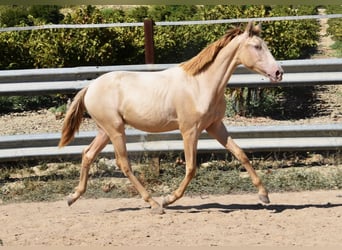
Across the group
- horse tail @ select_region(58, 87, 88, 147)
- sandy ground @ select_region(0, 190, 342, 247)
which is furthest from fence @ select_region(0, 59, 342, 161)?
horse tail @ select_region(58, 87, 88, 147)

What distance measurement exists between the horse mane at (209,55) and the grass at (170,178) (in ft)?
4.76

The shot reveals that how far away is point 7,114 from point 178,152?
4.49 metres

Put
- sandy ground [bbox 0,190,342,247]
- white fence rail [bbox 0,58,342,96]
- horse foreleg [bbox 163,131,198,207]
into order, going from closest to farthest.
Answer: sandy ground [bbox 0,190,342,247] < horse foreleg [bbox 163,131,198,207] < white fence rail [bbox 0,58,342,96]

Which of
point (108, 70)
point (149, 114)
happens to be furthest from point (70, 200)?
point (108, 70)

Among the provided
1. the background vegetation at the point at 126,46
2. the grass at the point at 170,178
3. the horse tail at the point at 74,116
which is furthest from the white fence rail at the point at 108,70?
the background vegetation at the point at 126,46

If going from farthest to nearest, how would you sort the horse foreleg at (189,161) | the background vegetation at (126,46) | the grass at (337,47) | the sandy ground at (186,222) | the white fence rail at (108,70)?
the grass at (337,47) < the background vegetation at (126,46) < the white fence rail at (108,70) < the horse foreleg at (189,161) < the sandy ground at (186,222)

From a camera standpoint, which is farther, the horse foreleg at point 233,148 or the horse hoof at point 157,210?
the horse foreleg at point 233,148

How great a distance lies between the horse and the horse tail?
4 centimetres

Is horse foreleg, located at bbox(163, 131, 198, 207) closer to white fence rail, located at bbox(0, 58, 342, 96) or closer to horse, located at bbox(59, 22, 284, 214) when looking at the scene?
horse, located at bbox(59, 22, 284, 214)

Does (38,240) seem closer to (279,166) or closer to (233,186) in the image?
(233,186)

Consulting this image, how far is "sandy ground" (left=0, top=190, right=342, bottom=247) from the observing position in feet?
20.0

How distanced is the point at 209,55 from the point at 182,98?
49 centimetres

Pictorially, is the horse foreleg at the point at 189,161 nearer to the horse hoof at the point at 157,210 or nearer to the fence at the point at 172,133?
the horse hoof at the point at 157,210

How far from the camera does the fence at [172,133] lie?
8289 mm
